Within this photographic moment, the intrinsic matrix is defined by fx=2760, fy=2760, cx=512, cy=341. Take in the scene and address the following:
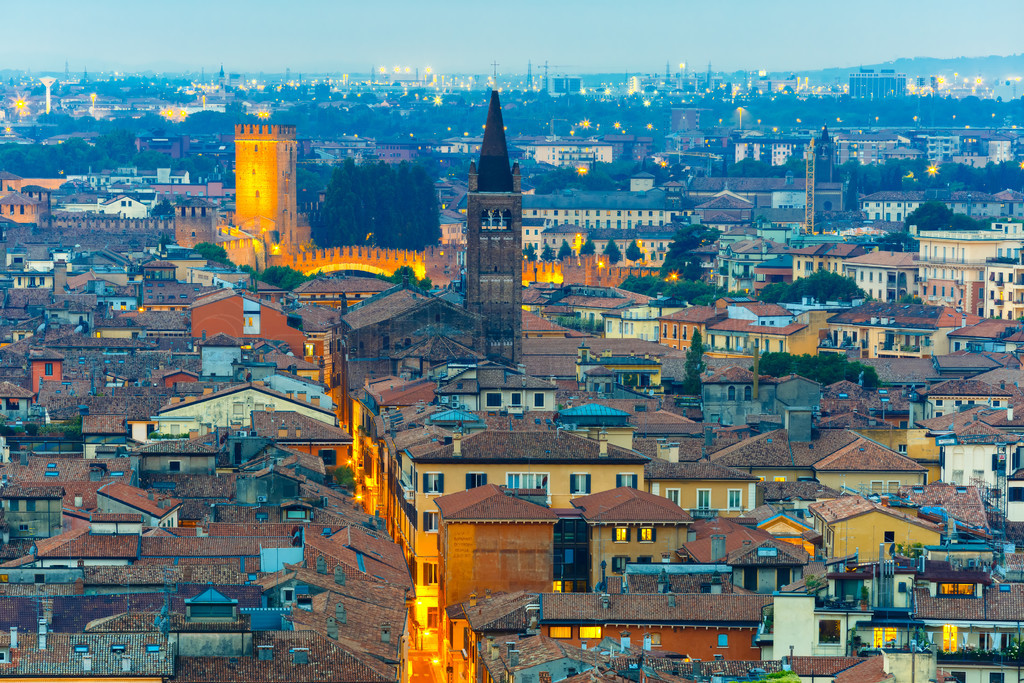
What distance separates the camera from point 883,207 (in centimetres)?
15900

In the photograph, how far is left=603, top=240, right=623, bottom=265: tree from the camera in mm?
132625

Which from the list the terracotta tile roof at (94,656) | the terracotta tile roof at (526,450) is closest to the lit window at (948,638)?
the terracotta tile roof at (94,656)

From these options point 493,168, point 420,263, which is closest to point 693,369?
point 493,168

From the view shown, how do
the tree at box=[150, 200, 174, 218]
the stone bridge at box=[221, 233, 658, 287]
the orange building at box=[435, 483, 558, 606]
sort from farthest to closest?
1. the tree at box=[150, 200, 174, 218]
2. the stone bridge at box=[221, 233, 658, 287]
3. the orange building at box=[435, 483, 558, 606]

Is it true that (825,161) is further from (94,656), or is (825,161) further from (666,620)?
(94,656)

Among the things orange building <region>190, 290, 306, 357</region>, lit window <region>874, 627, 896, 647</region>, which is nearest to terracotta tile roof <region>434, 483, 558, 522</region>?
lit window <region>874, 627, 896, 647</region>

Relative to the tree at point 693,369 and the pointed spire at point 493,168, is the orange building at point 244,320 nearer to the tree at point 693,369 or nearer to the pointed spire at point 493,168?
the pointed spire at point 493,168

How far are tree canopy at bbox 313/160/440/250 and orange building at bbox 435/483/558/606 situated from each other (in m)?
88.7

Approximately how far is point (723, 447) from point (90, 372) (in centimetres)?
2052

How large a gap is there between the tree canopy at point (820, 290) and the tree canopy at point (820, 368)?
72.9ft

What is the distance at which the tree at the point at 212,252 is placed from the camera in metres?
110

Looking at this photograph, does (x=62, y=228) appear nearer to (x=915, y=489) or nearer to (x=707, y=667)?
(x=915, y=489)

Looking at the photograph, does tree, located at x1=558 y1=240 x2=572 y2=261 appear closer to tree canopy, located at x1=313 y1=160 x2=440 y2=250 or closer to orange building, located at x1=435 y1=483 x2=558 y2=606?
tree canopy, located at x1=313 y1=160 x2=440 y2=250

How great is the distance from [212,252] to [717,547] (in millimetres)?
72082
